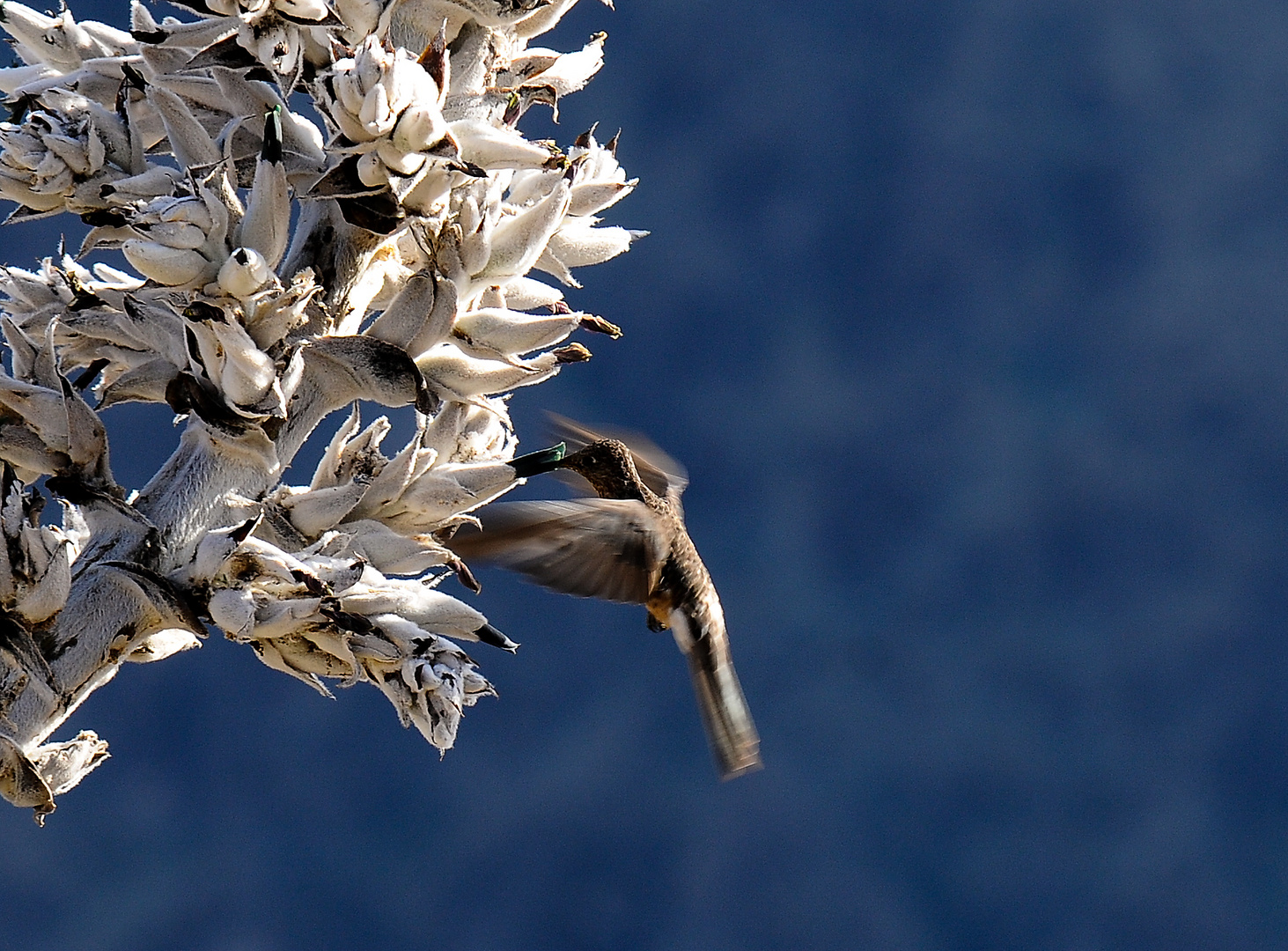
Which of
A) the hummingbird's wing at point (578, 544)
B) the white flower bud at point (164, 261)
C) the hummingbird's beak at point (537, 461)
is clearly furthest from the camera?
the hummingbird's wing at point (578, 544)

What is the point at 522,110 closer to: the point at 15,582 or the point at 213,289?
the point at 213,289

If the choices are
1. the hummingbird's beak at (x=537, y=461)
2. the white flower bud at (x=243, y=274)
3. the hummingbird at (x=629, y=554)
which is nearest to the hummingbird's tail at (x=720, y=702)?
the hummingbird at (x=629, y=554)

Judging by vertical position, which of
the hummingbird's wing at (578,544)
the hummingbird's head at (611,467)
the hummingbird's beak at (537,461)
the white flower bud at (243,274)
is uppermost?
the white flower bud at (243,274)

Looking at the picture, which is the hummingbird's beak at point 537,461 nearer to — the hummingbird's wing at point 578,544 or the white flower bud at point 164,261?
the hummingbird's wing at point 578,544

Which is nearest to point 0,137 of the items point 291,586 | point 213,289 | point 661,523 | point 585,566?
point 213,289

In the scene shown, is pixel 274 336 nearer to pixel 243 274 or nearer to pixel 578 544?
pixel 243 274

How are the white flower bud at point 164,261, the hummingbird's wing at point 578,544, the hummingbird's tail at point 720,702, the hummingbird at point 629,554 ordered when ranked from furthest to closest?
the hummingbird's tail at point 720,702, the hummingbird at point 629,554, the hummingbird's wing at point 578,544, the white flower bud at point 164,261

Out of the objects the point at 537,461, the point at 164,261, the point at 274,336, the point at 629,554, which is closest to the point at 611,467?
the point at 629,554
